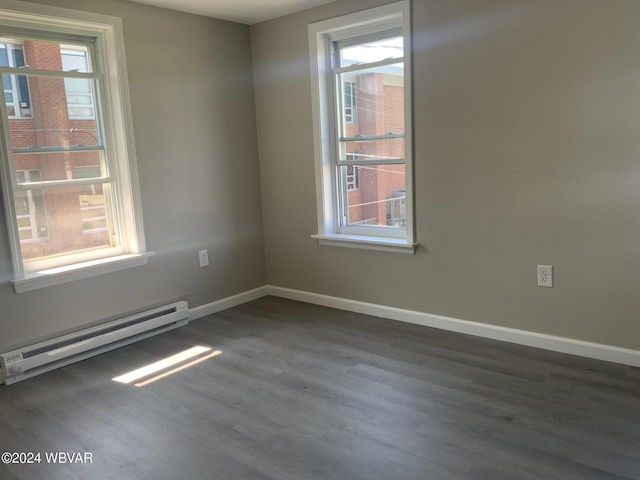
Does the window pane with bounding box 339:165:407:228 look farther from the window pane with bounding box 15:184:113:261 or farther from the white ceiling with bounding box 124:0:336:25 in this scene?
the window pane with bounding box 15:184:113:261

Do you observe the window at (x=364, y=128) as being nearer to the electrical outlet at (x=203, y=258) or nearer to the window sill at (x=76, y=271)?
the electrical outlet at (x=203, y=258)

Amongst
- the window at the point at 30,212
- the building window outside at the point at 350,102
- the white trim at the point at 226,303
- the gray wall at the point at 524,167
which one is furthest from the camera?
the white trim at the point at 226,303

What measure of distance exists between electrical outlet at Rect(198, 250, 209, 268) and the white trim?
0.31 metres

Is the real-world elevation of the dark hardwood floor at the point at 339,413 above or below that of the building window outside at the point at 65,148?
below

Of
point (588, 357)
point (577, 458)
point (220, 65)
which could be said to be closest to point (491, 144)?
point (588, 357)

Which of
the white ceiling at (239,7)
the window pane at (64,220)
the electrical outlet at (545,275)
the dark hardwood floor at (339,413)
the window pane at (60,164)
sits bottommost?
the dark hardwood floor at (339,413)

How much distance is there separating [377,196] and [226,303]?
4.87 ft

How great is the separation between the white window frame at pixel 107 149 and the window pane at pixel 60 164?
0.09 m

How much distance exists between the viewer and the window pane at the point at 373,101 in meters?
3.59

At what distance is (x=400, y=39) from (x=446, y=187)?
105 centimetres

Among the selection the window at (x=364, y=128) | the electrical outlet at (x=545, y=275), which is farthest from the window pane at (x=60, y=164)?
the electrical outlet at (x=545, y=275)

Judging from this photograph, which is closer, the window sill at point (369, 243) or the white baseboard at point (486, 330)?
the white baseboard at point (486, 330)

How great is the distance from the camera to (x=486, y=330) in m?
3.36

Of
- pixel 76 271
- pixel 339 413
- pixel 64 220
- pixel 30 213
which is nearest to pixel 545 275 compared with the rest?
pixel 339 413
